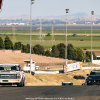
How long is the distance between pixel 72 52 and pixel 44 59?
10595 millimetres

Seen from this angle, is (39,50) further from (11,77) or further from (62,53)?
(11,77)

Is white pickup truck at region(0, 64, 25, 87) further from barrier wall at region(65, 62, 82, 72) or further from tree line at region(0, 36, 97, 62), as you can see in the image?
tree line at region(0, 36, 97, 62)

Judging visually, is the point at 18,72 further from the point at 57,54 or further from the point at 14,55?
the point at 57,54

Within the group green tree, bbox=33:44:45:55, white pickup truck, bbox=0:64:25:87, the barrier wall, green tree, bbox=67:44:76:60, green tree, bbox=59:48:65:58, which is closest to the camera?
white pickup truck, bbox=0:64:25:87

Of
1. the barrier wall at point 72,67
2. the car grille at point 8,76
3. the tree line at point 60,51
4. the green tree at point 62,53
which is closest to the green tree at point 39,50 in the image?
the tree line at point 60,51

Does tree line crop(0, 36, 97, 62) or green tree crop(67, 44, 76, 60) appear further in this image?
tree line crop(0, 36, 97, 62)

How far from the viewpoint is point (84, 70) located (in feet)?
215

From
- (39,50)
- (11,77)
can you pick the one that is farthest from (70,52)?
(11,77)

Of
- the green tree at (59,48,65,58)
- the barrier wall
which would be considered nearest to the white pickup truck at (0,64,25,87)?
the barrier wall

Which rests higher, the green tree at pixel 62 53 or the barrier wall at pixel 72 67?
the green tree at pixel 62 53

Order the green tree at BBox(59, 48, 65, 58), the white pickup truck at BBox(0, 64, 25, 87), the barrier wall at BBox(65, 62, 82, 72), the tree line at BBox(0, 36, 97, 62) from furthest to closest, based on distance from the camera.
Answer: the green tree at BBox(59, 48, 65, 58) → the tree line at BBox(0, 36, 97, 62) → the barrier wall at BBox(65, 62, 82, 72) → the white pickup truck at BBox(0, 64, 25, 87)

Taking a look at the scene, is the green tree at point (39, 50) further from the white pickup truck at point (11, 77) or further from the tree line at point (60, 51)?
the white pickup truck at point (11, 77)

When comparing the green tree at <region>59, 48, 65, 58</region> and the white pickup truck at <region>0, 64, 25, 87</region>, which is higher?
the green tree at <region>59, 48, 65, 58</region>

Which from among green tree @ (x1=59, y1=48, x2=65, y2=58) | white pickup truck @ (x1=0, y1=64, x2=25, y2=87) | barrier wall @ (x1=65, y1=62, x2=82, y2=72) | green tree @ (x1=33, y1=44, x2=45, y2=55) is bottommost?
barrier wall @ (x1=65, y1=62, x2=82, y2=72)
